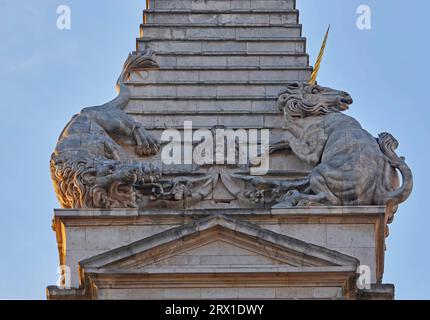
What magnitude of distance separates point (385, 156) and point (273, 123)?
115 inches

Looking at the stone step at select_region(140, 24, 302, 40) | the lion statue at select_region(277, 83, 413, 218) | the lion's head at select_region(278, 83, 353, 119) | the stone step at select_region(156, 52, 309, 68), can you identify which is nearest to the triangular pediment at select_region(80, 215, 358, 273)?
the lion statue at select_region(277, 83, 413, 218)

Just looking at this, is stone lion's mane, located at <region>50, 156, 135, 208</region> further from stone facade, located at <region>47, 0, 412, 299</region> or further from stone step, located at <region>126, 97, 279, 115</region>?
stone step, located at <region>126, 97, 279, 115</region>

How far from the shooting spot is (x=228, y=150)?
49.1m

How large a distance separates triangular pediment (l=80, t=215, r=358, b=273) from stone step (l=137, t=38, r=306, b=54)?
6.47 meters

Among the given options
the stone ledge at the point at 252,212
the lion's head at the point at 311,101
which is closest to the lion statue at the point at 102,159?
the stone ledge at the point at 252,212

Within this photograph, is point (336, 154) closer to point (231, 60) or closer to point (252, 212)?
point (252, 212)

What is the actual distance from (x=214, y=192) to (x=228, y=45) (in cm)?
509

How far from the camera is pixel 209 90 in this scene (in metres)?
51.0

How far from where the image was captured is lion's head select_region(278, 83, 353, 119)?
1961 inches

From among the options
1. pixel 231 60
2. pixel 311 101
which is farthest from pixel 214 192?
pixel 231 60
